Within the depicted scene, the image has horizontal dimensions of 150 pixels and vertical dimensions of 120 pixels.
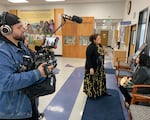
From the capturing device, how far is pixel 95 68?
2.93m

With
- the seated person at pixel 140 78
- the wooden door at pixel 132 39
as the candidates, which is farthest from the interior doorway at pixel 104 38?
the seated person at pixel 140 78

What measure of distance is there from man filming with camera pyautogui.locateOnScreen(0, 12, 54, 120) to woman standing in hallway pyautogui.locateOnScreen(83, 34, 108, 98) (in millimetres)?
1849

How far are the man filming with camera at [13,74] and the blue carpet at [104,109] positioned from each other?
1.54 meters

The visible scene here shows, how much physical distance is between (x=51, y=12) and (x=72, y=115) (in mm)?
6557

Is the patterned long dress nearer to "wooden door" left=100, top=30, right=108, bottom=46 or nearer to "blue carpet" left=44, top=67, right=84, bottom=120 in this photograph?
"blue carpet" left=44, top=67, right=84, bottom=120

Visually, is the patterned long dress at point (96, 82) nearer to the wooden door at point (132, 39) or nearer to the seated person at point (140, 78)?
the seated person at point (140, 78)

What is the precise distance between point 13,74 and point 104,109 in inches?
84.5

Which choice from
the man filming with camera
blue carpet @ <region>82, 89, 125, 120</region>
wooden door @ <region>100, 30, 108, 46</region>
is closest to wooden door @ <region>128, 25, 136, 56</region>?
blue carpet @ <region>82, 89, 125, 120</region>

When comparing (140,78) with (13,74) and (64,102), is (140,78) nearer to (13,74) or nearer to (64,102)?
(64,102)

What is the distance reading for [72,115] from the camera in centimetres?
247

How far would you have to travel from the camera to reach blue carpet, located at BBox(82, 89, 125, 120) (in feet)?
7.93

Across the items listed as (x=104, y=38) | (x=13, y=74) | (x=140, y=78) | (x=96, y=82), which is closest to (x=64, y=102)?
(x=96, y=82)

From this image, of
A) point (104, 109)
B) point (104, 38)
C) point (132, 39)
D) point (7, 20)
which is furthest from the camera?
point (104, 38)

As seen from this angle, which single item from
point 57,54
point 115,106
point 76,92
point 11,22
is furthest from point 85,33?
point 11,22
